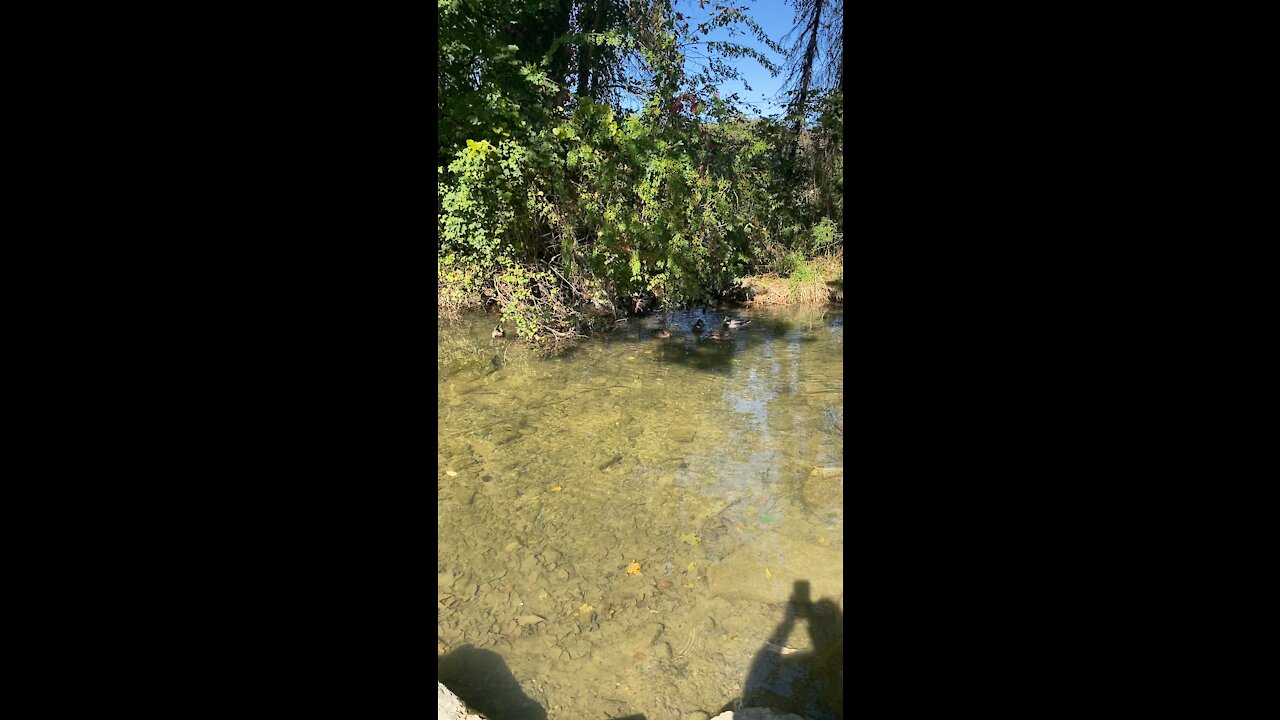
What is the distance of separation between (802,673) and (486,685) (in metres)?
1.45

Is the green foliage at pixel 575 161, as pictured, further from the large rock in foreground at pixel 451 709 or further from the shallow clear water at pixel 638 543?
the large rock in foreground at pixel 451 709

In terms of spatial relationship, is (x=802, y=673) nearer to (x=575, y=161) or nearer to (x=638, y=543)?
(x=638, y=543)

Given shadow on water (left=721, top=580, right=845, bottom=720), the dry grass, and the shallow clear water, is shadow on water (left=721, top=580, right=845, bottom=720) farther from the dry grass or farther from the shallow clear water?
the dry grass

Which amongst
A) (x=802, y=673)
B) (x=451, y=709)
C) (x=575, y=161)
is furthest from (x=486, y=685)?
(x=575, y=161)

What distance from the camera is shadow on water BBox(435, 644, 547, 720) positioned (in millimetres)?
3211

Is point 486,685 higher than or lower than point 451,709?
lower

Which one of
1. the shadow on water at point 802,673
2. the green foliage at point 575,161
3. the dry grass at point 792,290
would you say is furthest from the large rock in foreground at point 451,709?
the dry grass at point 792,290

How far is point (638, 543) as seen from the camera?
4.62 m
